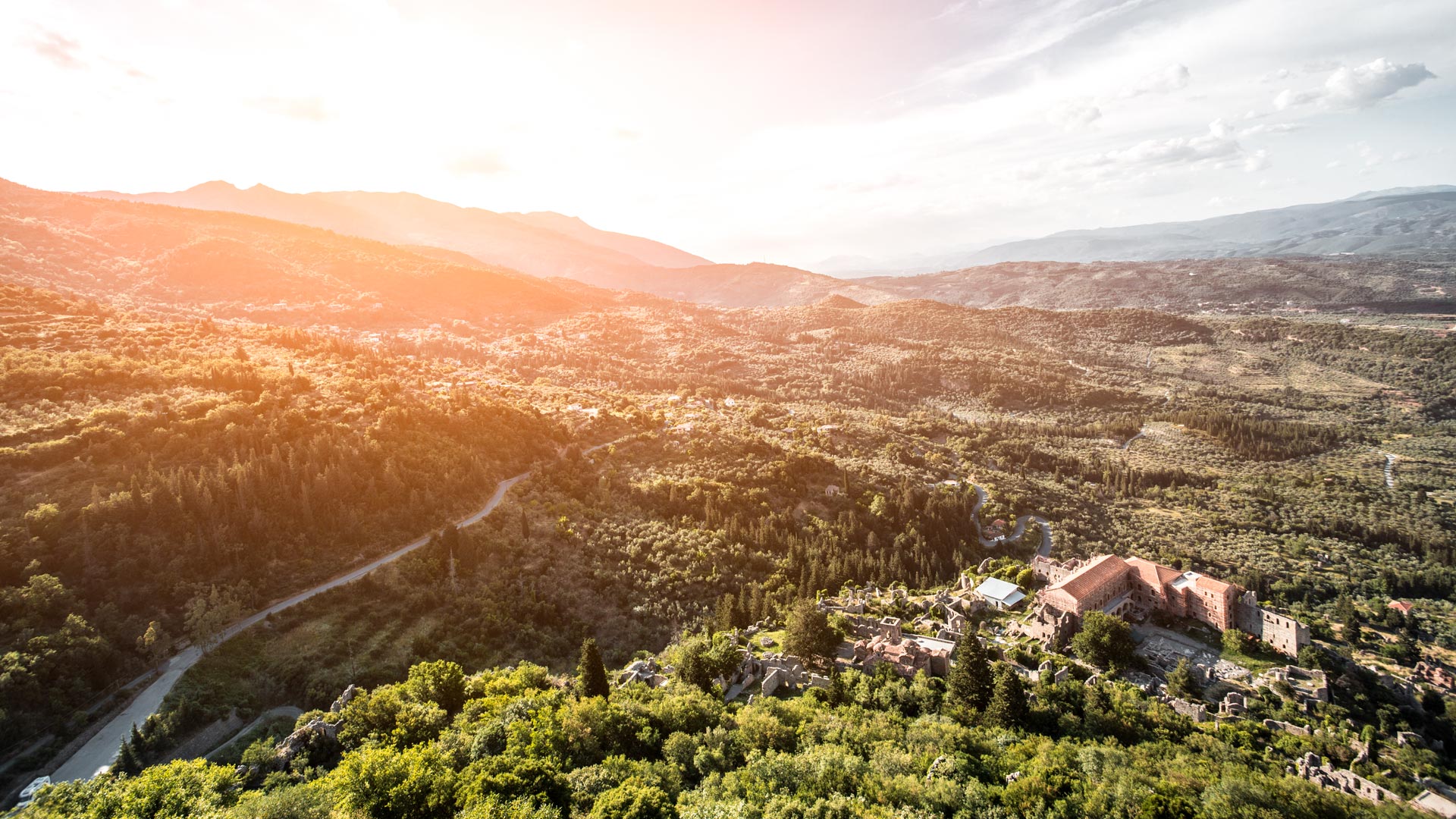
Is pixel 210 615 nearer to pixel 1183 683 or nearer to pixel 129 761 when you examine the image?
pixel 129 761

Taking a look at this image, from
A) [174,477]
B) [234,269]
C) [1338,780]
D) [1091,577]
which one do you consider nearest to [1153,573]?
[1091,577]

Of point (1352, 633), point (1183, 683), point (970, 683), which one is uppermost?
point (970, 683)

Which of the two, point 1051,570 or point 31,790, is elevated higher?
point 31,790

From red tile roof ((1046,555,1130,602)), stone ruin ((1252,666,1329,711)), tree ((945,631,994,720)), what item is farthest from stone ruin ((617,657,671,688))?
stone ruin ((1252,666,1329,711))

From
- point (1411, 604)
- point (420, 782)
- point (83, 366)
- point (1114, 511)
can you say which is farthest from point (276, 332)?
point (1411, 604)

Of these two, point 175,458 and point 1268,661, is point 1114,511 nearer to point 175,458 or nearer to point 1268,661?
point 1268,661

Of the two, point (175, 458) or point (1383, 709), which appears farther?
point (175, 458)

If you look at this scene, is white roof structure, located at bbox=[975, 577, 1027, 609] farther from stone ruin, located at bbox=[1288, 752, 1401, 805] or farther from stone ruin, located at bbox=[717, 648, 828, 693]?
stone ruin, located at bbox=[1288, 752, 1401, 805]

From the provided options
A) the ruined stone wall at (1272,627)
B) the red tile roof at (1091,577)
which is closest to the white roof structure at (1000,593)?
the red tile roof at (1091,577)
